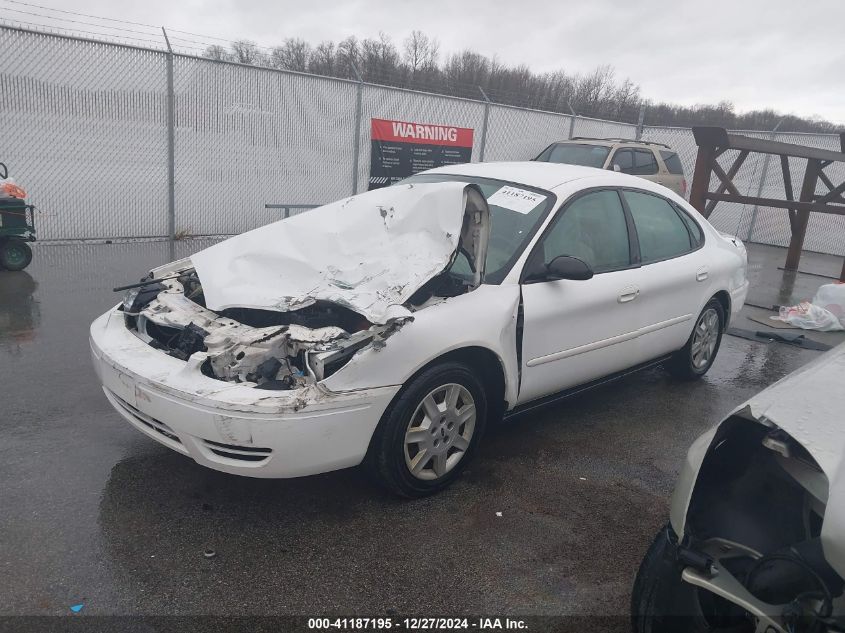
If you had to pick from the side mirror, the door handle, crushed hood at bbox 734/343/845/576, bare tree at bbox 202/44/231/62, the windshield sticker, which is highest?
bare tree at bbox 202/44/231/62

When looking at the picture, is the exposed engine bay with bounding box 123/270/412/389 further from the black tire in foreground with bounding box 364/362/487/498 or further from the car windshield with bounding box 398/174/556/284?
the car windshield with bounding box 398/174/556/284

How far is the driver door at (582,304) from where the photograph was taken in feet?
11.8

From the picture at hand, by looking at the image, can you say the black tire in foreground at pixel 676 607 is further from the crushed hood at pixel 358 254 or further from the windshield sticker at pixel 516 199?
the windshield sticker at pixel 516 199

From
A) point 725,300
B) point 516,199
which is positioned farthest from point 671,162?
point 516,199

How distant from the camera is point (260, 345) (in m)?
2.96

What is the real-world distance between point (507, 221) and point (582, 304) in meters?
0.65

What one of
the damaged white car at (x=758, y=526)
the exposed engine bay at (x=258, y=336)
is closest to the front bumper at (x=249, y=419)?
the exposed engine bay at (x=258, y=336)

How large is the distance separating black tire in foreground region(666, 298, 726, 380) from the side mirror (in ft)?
6.27

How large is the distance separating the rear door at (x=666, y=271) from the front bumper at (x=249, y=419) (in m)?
2.23

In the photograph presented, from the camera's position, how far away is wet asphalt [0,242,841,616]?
2578mm

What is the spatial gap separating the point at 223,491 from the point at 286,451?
709mm

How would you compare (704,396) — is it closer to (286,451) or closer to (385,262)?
(385,262)

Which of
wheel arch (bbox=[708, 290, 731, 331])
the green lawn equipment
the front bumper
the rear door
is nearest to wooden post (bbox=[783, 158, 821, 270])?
wheel arch (bbox=[708, 290, 731, 331])

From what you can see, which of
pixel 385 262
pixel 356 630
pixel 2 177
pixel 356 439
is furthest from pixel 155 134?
pixel 356 630
